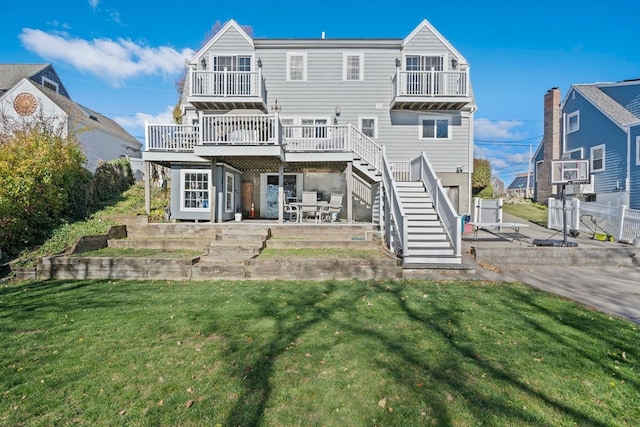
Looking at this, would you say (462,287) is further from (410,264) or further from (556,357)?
(556,357)

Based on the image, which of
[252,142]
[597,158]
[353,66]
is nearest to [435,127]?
[353,66]

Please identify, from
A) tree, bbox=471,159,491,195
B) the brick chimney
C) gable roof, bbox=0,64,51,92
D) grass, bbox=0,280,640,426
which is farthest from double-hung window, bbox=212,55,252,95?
the brick chimney

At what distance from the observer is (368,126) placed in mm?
14445

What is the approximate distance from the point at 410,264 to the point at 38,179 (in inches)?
442

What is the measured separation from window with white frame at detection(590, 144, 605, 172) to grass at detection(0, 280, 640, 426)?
18.5m

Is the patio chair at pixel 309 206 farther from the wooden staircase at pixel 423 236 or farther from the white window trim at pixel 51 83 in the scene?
the white window trim at pixel 51 83

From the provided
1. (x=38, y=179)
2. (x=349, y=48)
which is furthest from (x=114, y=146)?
(x=349, y=48)

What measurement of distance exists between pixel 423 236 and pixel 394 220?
0.91 meters

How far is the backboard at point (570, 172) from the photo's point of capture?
32.9 feet

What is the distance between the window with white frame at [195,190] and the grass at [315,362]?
22.6 ft

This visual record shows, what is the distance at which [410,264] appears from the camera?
7.51 metres

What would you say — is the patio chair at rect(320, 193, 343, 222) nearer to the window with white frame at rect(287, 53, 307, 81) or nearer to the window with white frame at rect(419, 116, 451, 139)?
the window with white frame at rect(419, 116, 451, 139)

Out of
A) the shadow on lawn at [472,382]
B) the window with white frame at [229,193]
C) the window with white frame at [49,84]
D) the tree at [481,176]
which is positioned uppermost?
the window with white frame at [49,84]

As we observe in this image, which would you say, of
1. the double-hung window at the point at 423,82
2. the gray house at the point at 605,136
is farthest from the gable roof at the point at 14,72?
the gray house at the point at 605,136
